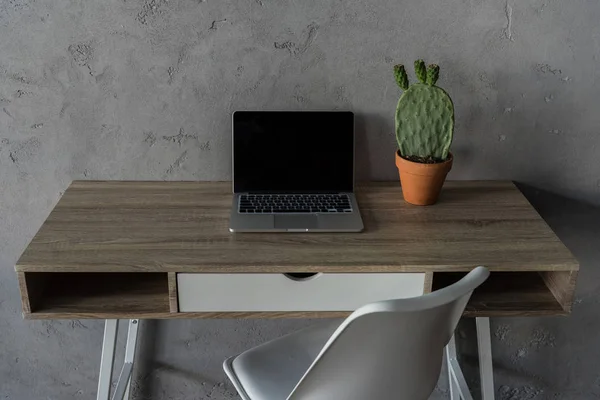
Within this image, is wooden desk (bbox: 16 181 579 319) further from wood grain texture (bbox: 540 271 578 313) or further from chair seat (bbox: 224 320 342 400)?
chair seat (bbox: 224 320 342 400)

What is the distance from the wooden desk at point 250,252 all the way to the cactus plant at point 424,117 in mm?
123

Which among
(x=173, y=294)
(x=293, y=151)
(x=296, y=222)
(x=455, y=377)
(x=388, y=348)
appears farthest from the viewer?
(x=455, y=377)

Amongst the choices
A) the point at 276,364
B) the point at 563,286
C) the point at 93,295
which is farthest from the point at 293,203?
the point at 563,286

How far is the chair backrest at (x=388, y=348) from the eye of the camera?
1024 millimetres

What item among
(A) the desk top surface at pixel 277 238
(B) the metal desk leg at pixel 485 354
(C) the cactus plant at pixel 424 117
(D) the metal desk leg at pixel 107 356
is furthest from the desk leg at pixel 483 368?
(D) the metal desk leg at pixel 107 356

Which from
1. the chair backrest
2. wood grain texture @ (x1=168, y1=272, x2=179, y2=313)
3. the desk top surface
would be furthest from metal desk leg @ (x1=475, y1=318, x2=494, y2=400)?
wood grain texture @ (x1=168, y1=272, x2=179, y2=313)

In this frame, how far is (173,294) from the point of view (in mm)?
1232

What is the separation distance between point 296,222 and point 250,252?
0.46 ft

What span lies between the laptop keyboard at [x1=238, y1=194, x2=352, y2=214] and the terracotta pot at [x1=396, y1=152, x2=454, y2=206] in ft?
0.43

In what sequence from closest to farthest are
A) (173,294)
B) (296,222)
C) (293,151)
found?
(173,294) < (296,222) < (293,151)

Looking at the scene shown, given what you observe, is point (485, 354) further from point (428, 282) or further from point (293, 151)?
point (293, 151)

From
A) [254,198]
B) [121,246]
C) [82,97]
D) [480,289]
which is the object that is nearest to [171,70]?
[82,97]

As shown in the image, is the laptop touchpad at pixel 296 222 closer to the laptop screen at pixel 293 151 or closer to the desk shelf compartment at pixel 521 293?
the laptop screen at pixel 293 151

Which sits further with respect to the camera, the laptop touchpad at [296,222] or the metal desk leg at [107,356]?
the metal desk leg at [107,356]
